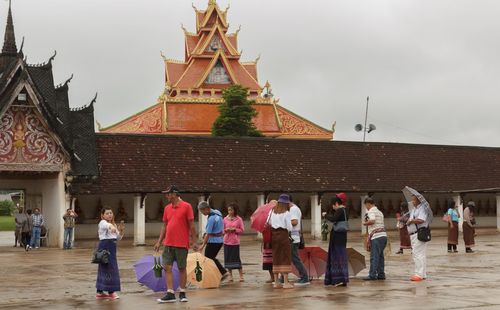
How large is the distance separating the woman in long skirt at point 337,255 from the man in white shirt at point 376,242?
2.92 feet

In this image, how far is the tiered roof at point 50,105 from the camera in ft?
95.4

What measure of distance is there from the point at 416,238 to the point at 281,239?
2519 mm

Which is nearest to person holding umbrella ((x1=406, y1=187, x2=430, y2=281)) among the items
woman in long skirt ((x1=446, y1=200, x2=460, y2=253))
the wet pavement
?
the wet pavement

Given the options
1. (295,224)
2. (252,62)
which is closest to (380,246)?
(295,224)

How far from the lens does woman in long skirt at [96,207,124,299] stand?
12.9 m

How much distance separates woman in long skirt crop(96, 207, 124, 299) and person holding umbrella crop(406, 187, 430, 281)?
5.17 metres

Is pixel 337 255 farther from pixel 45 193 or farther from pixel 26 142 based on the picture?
pixel 45 193

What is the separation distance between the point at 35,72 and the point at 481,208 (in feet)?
74.1

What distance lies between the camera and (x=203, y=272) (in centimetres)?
1434

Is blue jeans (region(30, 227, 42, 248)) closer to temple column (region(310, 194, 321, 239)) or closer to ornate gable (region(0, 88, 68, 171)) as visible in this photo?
ornate gable (region(0, 88, 68, 171))

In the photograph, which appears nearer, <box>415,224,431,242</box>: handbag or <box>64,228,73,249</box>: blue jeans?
<box>415,224,431,242</box>: handbag

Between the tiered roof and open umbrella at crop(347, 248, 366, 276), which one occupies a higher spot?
the tiered roof

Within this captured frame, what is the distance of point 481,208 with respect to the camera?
42125 mm

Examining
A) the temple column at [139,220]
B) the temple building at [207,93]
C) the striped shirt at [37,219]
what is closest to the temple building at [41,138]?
the striped shirt at [37,219]
